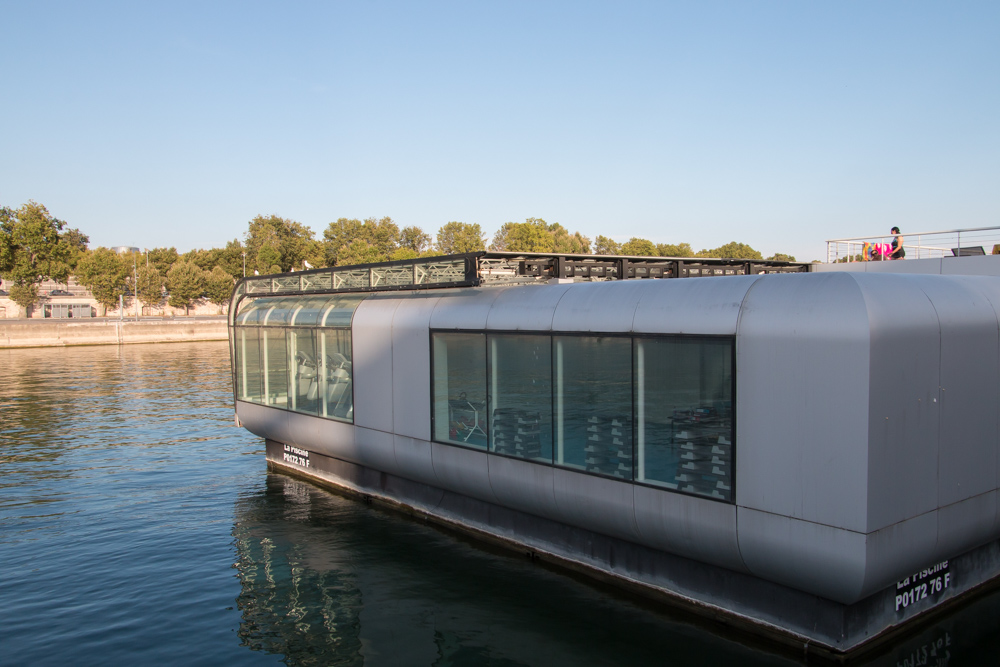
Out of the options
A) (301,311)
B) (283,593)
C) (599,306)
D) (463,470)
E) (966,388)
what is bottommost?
(283,593)

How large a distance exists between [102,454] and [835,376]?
75.3ft

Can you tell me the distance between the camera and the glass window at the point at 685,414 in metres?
9.58

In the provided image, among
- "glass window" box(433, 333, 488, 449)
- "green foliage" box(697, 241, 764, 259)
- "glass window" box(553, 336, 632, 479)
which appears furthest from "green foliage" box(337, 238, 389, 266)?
"glass window" box(553, 336, 632, 479)

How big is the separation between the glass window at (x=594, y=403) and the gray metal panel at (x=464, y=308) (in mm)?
2089

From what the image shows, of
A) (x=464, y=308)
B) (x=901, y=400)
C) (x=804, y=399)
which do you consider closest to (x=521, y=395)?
(x=464, y=308)

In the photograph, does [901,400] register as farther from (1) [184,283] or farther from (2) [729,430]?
(1) [184,283]

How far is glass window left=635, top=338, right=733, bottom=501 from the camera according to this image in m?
9.58

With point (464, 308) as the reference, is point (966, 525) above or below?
below

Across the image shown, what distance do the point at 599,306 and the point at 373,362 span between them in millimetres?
6524

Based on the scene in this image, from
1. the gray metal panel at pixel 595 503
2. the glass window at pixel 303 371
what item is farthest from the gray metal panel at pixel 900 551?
the glass window at pixel 303 371

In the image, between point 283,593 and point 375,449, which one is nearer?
point 283,593

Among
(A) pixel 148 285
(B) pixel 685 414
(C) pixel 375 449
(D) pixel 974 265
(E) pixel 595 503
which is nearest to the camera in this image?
(B) pixel 685 414

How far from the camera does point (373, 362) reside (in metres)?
16.3

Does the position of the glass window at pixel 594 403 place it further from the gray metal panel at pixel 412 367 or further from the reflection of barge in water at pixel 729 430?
the gray metal panel at pixel 412 367
